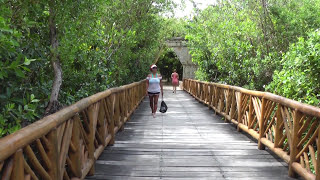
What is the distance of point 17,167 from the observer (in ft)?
6.15

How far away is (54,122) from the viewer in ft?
8.28

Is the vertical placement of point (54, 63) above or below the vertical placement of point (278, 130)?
above

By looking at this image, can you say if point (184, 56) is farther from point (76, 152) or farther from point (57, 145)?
point (57, 145)

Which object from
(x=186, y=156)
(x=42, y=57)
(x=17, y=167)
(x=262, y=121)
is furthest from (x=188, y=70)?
(x=17, y=167)

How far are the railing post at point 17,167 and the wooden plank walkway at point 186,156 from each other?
208cm

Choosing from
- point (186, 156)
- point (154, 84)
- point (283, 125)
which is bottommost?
point (186, 156)

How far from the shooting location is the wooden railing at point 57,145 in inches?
73.6

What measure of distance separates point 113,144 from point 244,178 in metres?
2.43

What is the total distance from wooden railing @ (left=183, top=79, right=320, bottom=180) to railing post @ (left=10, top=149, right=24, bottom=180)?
9.10 feet

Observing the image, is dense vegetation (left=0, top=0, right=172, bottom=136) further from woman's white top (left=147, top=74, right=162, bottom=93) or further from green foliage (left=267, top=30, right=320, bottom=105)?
green foliage (left=267, top=30, right=320, bottom=105)

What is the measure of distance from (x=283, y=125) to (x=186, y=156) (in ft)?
4.80

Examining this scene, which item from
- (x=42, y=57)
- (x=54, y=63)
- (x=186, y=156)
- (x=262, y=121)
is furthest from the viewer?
(x=262, y=121)

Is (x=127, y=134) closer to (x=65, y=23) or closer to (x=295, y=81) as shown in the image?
(x=65, y=23)

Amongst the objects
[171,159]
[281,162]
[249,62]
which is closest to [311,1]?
[249,62]
